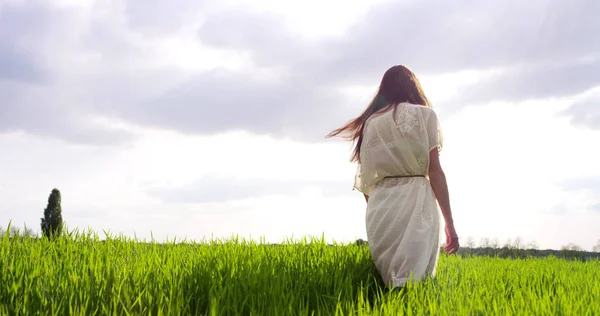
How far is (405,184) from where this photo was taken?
4.33m

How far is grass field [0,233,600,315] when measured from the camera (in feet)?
10.2

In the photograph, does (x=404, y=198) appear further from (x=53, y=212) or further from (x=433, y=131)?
(x=53, y=212)

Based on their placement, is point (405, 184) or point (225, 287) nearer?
point (225, 287)

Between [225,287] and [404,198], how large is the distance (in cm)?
167

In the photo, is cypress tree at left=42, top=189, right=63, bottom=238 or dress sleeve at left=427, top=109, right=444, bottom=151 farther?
cypress tree at left=42, top=189, right=63, bottom=238

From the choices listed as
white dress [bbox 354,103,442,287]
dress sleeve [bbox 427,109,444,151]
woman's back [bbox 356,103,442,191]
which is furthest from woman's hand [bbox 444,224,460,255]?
dress sleeve [bbox 427,109,444,151]

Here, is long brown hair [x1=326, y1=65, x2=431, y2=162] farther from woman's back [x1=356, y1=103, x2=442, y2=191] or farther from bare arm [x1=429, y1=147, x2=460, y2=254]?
bare arm [x1=429, y1=147, x2=460, y2=254]

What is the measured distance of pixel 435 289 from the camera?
3814 mm

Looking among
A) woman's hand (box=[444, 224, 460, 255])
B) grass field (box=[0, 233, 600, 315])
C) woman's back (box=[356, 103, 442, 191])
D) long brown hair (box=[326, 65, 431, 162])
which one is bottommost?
grass field (box=[0, 233, 600, 315])

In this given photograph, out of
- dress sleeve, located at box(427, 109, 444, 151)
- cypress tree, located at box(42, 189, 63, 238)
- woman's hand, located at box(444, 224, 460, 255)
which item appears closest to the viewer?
woman's hand, located at box(444, 224, 460, 255)

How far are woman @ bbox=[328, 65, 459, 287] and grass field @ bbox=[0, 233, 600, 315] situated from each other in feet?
0.82

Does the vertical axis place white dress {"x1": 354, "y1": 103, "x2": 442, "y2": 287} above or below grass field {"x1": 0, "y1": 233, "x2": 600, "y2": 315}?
above

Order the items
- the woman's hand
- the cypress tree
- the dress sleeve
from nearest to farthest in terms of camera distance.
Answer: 1. the woman's hand
2. the dress sleeve
3. the cypress tree

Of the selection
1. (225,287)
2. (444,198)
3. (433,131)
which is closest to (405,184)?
(444,198)
